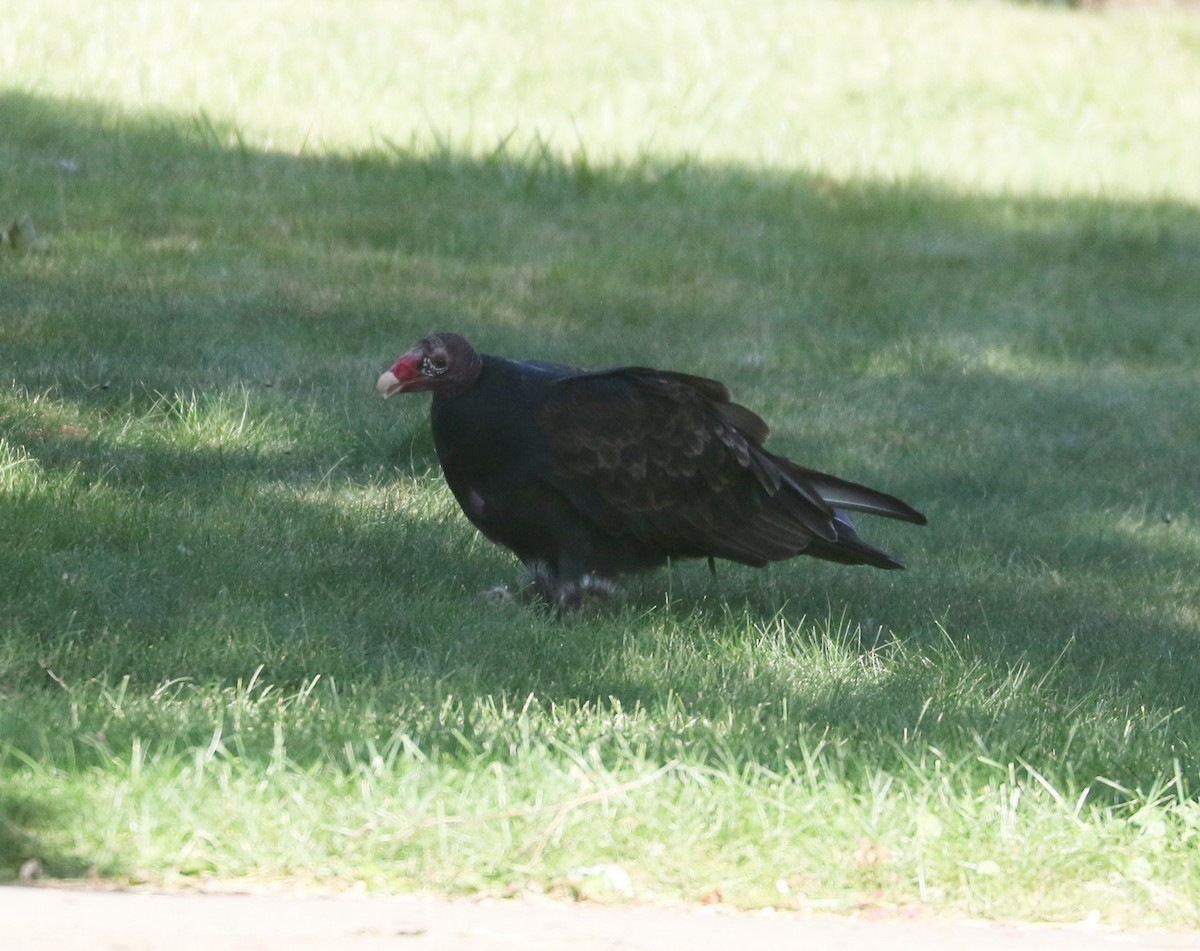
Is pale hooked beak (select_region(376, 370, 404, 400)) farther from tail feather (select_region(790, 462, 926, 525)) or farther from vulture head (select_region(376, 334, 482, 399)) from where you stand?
tail feather (select_region(790, 462, 926, 525))

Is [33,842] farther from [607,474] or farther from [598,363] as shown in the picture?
[598,363]

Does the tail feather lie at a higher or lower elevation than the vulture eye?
lower

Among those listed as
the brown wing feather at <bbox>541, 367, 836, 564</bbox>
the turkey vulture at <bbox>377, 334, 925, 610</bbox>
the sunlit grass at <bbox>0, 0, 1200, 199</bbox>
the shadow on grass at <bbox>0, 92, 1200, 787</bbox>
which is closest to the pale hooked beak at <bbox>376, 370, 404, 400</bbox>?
the turkey vulture at <bbox>377, 334, 925, 610</bbox>

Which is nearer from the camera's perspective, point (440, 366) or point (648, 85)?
point (440, 366)

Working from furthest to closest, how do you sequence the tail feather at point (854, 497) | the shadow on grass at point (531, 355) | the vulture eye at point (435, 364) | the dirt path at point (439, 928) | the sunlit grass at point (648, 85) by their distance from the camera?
the sunlit grass at point (648, 85) < the tail feather at point (854, 497) < the vulture eye at point (435, 364) < the shadow on grass at point (531, 355) < the dirt path at point (439, 928)

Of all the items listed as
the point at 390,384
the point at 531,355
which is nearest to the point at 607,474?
the point at 390,384

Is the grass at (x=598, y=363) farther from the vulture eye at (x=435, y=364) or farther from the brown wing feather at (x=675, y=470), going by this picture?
the vulture eye at (x=435, y=364)

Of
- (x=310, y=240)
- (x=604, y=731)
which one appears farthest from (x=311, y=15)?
(x=604, y=731)

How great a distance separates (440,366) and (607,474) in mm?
602

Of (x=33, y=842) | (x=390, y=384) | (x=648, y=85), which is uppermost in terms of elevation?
(x=648, y=85)

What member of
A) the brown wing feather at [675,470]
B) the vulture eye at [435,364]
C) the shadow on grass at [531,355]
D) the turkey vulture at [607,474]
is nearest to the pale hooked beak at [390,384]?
the turkey vulture at [607,474]

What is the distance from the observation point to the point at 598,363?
882 cm

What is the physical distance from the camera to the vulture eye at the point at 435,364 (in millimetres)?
5293

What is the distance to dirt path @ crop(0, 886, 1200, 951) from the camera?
9.64 feet
